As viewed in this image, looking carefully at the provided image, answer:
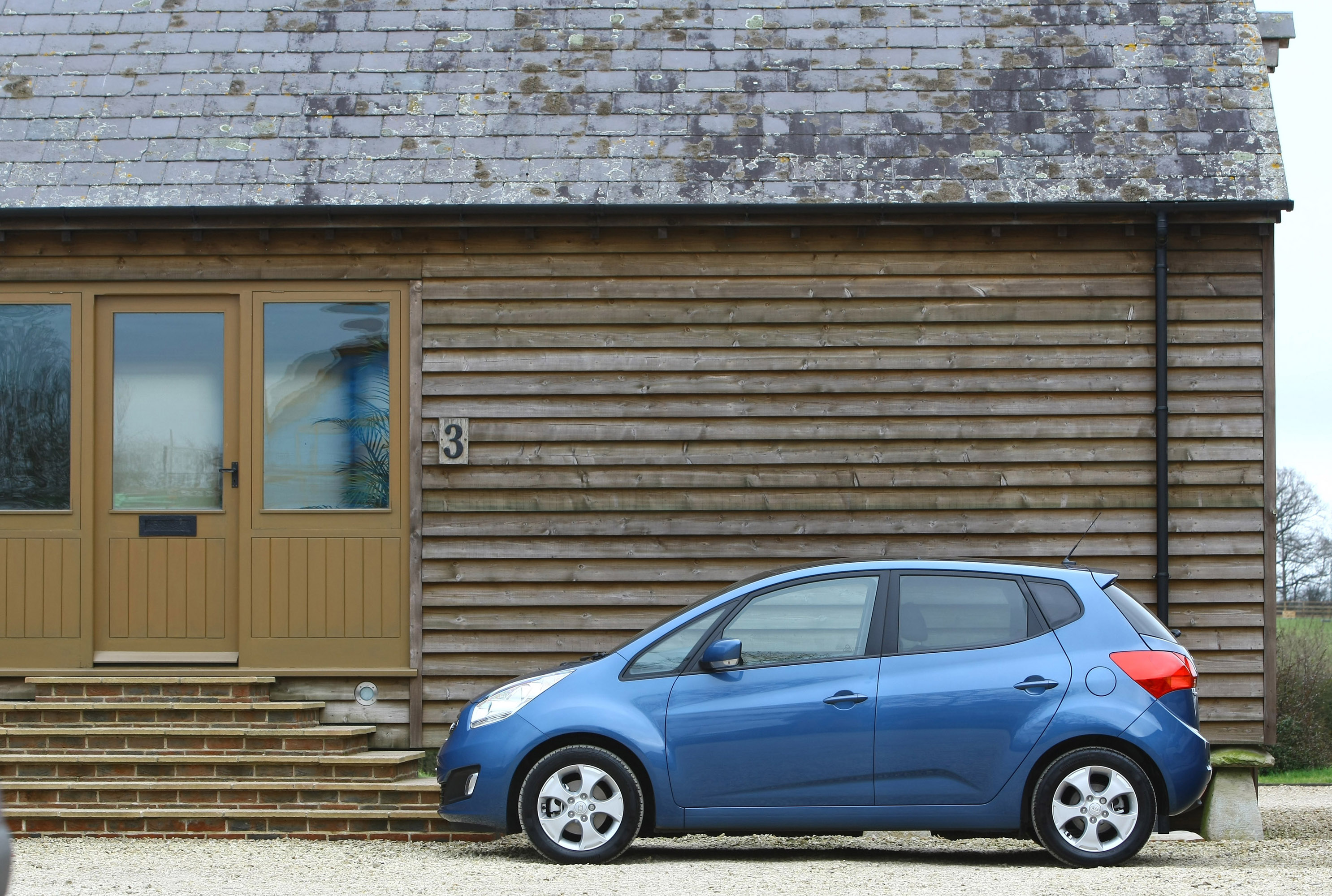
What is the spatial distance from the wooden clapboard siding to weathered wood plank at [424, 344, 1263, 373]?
0.02m

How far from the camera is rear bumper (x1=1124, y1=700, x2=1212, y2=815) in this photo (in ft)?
21.1

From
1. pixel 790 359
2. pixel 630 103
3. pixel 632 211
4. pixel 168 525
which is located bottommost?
pixel 168 525

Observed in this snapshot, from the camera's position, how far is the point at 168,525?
29.3 ft

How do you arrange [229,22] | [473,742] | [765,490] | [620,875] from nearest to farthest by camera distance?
[620,875] < [473,742] < [765,490] < [229,22]

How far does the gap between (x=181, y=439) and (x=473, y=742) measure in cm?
353

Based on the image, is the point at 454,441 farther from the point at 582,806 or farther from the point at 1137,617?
the point at 1137,617

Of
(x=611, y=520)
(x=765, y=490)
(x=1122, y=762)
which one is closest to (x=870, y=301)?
(x=765, y=490)

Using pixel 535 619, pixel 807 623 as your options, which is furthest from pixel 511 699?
pixel 535 619

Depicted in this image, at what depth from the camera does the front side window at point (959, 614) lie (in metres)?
6.64

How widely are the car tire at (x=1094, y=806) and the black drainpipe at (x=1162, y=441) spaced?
7.83ft

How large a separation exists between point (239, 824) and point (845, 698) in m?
3.57

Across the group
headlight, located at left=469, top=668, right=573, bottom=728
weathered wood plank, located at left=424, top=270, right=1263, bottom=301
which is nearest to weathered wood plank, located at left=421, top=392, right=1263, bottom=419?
weathered wood plank, located at left=424, top=270, right=1263, bottom=301

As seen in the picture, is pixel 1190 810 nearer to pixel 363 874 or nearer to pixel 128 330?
pixel 363 874

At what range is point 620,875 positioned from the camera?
243 inches
